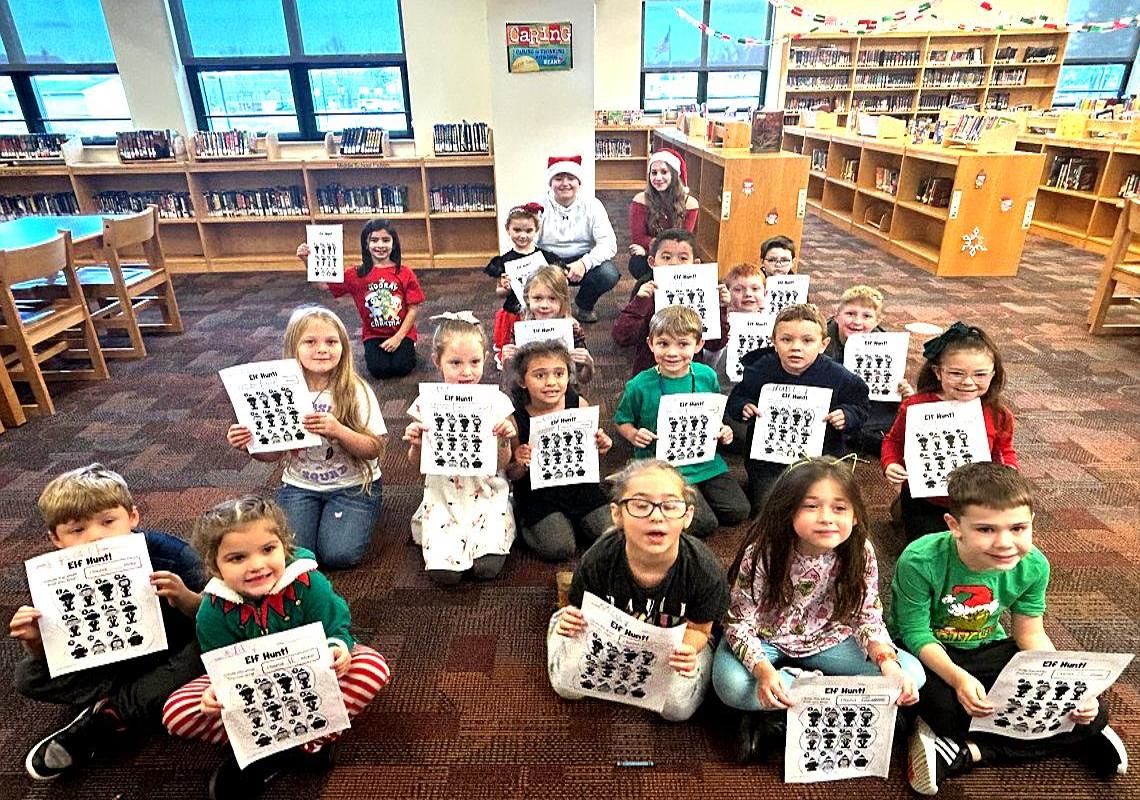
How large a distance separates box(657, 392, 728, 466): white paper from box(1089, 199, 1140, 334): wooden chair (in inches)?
131

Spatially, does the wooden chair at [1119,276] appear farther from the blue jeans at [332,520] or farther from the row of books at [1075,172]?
the blue jeans at [332,520]

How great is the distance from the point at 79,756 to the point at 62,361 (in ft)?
11.2

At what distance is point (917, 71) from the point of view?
9695 millimetres

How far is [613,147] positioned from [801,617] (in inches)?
371

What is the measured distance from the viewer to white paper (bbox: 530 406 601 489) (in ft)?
7.03

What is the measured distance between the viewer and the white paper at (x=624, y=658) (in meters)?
1.43

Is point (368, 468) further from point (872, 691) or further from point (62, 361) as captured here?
point (62, 361)

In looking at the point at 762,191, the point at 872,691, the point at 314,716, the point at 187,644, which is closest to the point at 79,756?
the point at 187,644

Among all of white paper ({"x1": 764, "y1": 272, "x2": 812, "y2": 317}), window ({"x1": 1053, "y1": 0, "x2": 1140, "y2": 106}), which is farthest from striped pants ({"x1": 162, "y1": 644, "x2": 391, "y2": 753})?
window ({"x1": 1053, "y1": 0, "x2": 1140, "y2": 106})

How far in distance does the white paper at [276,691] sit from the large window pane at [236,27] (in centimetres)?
805

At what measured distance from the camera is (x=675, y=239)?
339 centimetres

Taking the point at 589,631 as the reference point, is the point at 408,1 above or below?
above

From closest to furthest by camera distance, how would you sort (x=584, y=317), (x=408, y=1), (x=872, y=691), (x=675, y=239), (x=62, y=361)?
(x=872, y=691), (x=675, y=239), (x=62, y=361), (x=584, y=317), (x=408, y=1)

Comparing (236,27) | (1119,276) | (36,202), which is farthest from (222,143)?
(1119,276)
